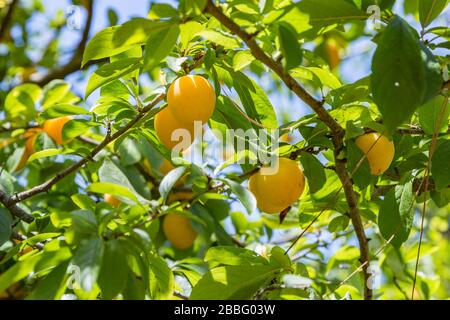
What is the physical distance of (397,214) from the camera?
1246 millimetres

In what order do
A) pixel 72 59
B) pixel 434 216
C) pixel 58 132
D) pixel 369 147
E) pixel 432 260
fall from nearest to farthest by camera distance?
pixel 369 147 → pixel 58 132 → pixel 72 59 → pixel 432 260 → pixel 434 216

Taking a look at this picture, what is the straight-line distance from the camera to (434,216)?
334 cm

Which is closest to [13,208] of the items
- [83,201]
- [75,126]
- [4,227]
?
[4,227]

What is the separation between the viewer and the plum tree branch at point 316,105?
37.3 inches

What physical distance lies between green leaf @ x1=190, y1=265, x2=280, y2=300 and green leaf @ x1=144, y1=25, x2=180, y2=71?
354mm

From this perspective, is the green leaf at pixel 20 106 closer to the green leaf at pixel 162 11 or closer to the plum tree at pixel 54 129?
the plum tree at pixel 54 129

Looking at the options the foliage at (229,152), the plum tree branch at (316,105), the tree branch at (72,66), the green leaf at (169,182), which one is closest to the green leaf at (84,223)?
the foliage at (229,152)

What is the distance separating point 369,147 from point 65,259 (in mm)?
562

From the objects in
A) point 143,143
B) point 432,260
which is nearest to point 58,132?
point 143,143

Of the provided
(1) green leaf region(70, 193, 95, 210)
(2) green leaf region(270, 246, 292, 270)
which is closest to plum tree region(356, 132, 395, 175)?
(2) green leaf region(270, 246, 292, 270)

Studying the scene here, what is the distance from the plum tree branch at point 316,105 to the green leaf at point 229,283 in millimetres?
236

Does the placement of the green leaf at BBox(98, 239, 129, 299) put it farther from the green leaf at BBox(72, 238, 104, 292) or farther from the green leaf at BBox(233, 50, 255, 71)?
the green leaf at BBox(233, 50, 255, 71)

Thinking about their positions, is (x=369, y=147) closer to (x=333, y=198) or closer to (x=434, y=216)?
(x=333, y=198)

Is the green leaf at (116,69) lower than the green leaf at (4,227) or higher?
higher
